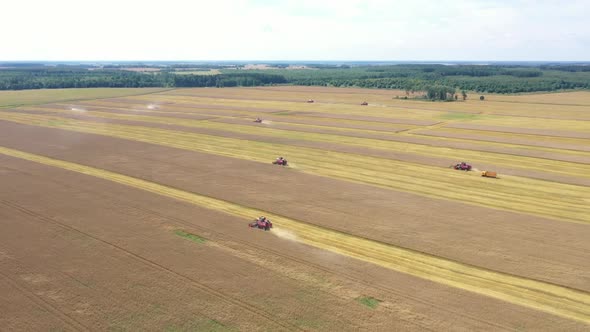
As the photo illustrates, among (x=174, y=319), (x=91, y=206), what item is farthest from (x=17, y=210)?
(x=174, y=319)

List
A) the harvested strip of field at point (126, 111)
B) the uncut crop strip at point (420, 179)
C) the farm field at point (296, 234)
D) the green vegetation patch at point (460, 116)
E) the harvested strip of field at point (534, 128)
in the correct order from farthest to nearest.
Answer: the harvested strip of field at point (126, 111)
the green vegetation patch at point (460, 116)
the harvested strip of field at point (534, 128)
the uncut crop strip at point (420, 179)
the farm field at point (296, 234)

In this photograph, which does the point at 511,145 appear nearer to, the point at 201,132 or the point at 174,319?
the point at 201,132

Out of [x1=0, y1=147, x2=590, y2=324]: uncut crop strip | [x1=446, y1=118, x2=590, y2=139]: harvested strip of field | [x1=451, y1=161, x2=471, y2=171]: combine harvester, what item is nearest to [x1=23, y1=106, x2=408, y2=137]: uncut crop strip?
[x1=446, y1=118, x2=590, y2=139]: harvested strip of field

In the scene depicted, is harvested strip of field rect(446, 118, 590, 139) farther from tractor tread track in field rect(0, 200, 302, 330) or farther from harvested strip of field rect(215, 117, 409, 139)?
tractor tread track in field rect(0, 200, 302, 330)

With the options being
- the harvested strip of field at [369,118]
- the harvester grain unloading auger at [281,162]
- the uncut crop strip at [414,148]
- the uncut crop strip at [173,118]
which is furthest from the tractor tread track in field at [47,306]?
the harvested strip of field at [369,118]

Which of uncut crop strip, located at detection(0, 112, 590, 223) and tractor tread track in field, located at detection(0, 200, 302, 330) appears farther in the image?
uncut crop strip, located at detection(0, 112, 590, 223)

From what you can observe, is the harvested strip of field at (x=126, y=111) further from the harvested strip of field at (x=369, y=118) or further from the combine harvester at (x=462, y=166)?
the combine harvester at (x=462, y=166)
